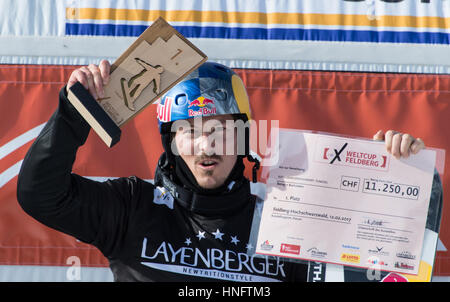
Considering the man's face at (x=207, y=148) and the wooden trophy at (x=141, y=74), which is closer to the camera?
the wooden trophy at (x=141, y=74)

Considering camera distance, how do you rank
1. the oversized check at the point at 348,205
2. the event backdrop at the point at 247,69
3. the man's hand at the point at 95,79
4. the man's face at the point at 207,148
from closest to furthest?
1. the man's hand at the point at 95,79
2. the oversized check at the point at 348,205
3. the man's face at the point at 207,148
4. the event backdrop at the point at 247,69

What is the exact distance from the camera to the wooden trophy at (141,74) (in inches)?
77.9

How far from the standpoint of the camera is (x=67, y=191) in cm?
214

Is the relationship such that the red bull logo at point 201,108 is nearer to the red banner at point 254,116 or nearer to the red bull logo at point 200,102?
the red bull logo at point 200,102

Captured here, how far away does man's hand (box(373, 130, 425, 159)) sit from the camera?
2.21 metres

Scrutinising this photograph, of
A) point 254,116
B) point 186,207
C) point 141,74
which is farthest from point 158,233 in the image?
point 254,116

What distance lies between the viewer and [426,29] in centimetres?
314

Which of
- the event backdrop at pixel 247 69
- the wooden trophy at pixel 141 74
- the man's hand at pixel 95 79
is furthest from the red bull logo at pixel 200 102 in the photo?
the event backdrop at pixel 247 69

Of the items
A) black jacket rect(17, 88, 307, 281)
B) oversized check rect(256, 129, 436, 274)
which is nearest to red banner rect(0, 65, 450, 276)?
black jacket rect(17, 88, 307, 281)

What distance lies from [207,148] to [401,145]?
2.66 feet

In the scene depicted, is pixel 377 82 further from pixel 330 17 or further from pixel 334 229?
pixel 334 229

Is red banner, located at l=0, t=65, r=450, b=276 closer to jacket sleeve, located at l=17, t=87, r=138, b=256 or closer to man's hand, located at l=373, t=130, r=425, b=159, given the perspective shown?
jacket sleeve, located at l=17, t=87, r=138, b=256

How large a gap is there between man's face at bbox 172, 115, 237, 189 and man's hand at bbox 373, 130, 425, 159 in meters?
0.68

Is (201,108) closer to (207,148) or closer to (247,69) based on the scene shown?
(207,148)
